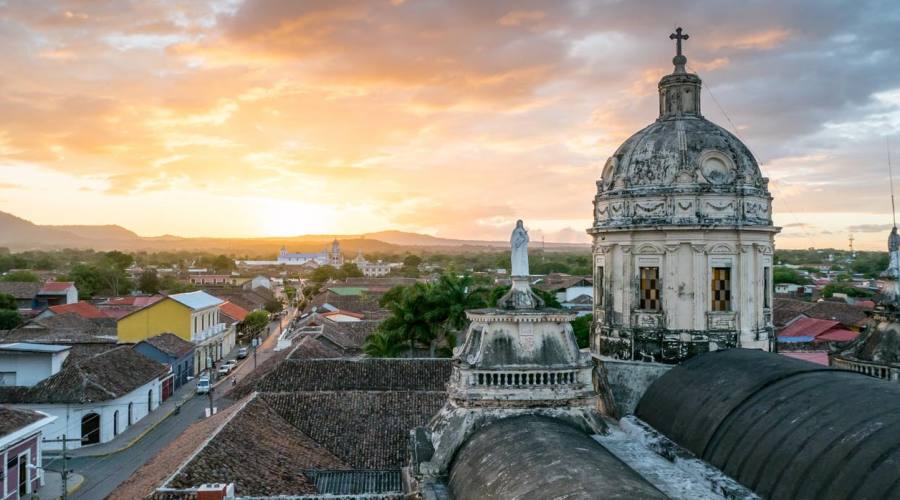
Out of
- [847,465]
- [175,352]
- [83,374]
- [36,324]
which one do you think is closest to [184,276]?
[36,324]

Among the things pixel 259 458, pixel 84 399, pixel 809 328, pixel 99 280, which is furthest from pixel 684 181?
pixel 99 280

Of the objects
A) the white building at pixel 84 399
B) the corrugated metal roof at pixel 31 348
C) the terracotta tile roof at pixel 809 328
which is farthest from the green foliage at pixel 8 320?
the terracotta tile roof at pixel 809 328

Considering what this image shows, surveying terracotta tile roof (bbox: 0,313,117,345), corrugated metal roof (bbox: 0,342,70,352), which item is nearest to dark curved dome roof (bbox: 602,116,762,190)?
corrugated metal roof (bbox: 0,342,70,352)

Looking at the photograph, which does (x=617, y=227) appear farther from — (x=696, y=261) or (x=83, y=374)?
(x=83, y=374)

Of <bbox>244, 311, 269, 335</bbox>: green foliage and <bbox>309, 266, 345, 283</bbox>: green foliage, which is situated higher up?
<bbox>309, 266, 345, 283</bbox>: green foliage

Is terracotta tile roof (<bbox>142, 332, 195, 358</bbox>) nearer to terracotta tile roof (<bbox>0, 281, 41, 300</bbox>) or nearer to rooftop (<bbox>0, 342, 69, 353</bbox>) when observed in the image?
rooftop (<bbox>0, 342, 69, 353</bbox>)

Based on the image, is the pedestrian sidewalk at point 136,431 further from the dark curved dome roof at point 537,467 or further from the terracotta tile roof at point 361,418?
the dark curved dome roof at point 537,467

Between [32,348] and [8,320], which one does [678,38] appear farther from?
[8,320]

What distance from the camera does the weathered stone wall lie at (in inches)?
721

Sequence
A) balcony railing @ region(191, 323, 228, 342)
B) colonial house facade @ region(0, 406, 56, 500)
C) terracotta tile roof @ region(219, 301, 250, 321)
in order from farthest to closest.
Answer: terracotta tile roof @ region(219, 301, 250, 321) < balcony railing @ region(191, 323, 228, 342) < colonial house facade @ region(0, 406, 56, 500)

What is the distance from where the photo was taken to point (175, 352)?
46656mm

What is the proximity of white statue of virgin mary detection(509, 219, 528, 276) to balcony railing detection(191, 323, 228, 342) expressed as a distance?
138ft

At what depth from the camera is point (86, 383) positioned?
112 ft

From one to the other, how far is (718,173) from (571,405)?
800 cm
